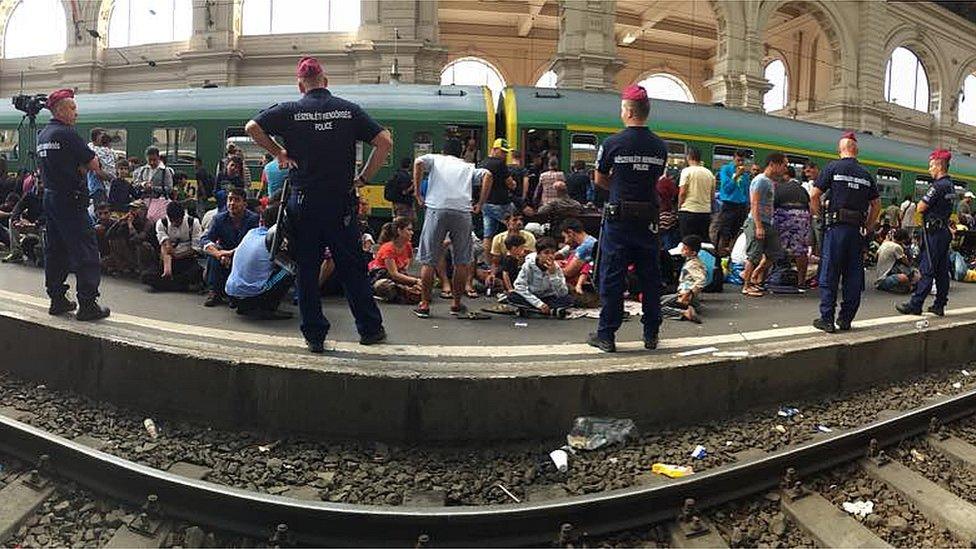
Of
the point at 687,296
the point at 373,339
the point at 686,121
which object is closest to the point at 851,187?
the point at 687,296

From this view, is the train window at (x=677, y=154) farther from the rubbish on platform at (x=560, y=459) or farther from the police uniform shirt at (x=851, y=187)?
the rubbish on platform at (x=560, y=459)

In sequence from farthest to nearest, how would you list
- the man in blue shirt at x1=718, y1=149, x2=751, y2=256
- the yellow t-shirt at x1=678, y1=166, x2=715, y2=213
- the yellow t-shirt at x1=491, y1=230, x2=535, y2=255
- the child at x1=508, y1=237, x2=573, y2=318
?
the man in blue shirt at x1=718, y1=149, x2=751, y2=256 < the yellow t-shirt at x1=678, y1=166, x2=715, y2=213 < the yellow t-shirt at x1=491, y1=230, x2=535, y2=255 < the child at x1=508, y1=237, x2=573, y2=318

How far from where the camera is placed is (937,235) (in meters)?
7.02

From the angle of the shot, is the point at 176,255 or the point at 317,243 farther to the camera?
the point at 176,255

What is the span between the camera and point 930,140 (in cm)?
3853

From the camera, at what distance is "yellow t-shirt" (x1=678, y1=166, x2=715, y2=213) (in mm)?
8688

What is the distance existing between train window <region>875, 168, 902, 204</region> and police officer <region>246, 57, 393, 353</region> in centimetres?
1724

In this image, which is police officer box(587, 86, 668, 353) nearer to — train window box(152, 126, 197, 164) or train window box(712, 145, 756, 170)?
train window box(712, 145, 756, 170)

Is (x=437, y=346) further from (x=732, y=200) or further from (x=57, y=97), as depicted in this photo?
(x=732, y=200)

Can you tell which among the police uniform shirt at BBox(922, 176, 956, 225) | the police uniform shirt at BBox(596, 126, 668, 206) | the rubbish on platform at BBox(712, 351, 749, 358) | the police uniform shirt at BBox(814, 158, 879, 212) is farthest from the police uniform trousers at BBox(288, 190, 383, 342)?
the police uniform shirt at BBox(922, 176, 956, 225)

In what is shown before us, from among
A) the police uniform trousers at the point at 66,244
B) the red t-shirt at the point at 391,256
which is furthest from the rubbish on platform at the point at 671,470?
the police uniform trousers at the point at 66,244

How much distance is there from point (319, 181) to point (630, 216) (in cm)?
226

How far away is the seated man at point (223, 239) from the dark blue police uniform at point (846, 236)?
19.0 ft

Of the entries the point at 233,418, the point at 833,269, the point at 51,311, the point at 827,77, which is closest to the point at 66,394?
the point at 51,311
